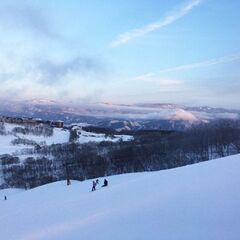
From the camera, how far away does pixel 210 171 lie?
1032 inches

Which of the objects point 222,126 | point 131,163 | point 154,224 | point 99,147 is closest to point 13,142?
point 99,147

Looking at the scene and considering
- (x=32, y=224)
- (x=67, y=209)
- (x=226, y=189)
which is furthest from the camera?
(x=67, y=209)

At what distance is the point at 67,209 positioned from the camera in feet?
80.9

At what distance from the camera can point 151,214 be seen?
1850 cm

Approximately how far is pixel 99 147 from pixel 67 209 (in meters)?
111

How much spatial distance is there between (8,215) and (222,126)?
74.3 m

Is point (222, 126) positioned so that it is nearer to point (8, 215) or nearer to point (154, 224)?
point (8, 215)

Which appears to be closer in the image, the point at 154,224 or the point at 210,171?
the point at 154,224

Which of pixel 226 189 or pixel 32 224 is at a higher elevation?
pixel 226 189

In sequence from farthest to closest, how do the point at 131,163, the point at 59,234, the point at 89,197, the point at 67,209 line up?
the point at 131,163, the point at 89,197, the point at 67,209, the point at 59,234

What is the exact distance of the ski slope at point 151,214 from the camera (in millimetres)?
15688

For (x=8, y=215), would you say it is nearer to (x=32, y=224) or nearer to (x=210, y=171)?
(x=32, y=224)

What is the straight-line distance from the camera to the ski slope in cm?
1569

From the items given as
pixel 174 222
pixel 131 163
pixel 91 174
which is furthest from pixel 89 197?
pixel 131 163
